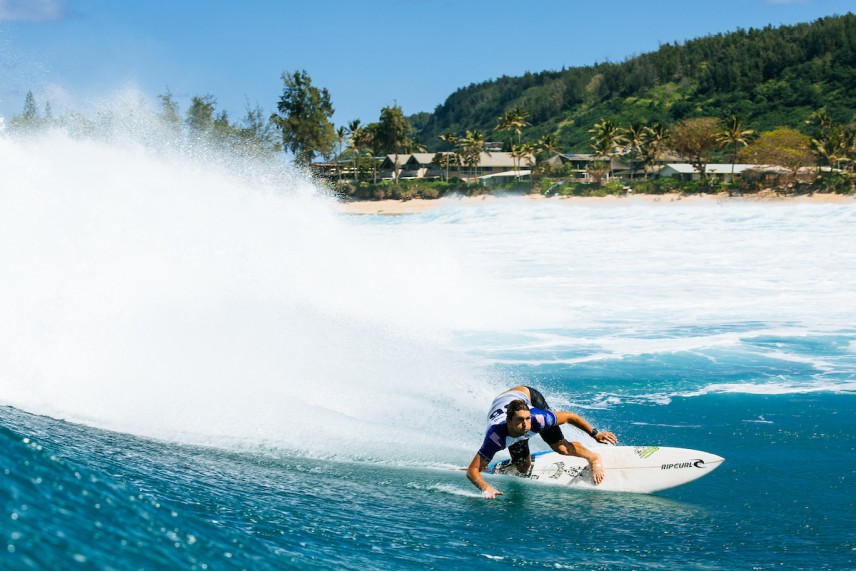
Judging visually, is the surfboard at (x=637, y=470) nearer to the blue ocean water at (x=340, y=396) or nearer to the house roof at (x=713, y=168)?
the blue ocean water at (x=340, y=396)

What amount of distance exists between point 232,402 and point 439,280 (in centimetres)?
1633

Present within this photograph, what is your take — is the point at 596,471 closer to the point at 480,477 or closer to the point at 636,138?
the point at 480,477

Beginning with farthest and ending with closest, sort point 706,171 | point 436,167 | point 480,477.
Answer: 1. point 436,167
2. point 706,171
3. point 480,477

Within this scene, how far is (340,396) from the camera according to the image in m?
11.2

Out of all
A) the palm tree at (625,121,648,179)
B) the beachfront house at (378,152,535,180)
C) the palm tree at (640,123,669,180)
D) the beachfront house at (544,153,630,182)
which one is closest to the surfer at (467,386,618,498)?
the beachfront house at (544,153,630,182)

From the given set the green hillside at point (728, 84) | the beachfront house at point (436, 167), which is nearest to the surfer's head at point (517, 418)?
the beachfront house at point (436, 167)

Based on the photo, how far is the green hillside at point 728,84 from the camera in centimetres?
12362

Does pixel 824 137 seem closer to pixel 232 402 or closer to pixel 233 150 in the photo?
pixel 233 150

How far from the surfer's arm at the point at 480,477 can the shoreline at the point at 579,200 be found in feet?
217

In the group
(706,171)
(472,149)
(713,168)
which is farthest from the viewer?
(472,149)

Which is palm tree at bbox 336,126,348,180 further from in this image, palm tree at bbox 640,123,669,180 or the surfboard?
the surfboard

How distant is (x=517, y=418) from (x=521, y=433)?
164 mm

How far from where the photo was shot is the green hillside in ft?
406

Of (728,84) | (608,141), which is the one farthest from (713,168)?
(728,84)
